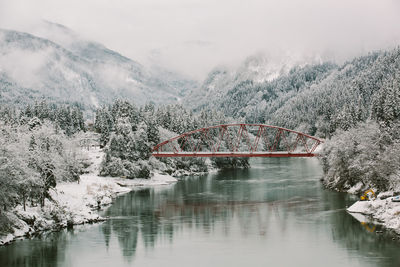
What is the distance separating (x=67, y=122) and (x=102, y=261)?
336 feet

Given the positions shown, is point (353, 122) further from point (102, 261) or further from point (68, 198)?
point (102, 261)

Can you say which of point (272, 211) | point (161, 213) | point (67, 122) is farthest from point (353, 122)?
point (67, 122)

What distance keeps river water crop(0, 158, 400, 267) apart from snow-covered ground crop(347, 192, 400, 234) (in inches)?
60.7

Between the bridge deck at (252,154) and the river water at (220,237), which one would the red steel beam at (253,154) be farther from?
the river water at (220,237)

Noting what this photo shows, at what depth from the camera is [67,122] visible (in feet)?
436

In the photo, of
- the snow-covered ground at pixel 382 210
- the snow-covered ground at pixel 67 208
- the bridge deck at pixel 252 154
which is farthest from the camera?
the bridge deck at pixel 252 154

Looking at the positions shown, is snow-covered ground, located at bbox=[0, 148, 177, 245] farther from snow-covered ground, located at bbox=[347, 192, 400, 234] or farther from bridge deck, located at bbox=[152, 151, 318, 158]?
snow-covered ground, located at bbox=[347, 192, 400, 234]

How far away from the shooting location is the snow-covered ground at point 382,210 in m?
44.8

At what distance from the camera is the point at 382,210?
4866 centimetres

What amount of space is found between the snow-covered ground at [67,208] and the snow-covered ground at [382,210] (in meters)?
31.4

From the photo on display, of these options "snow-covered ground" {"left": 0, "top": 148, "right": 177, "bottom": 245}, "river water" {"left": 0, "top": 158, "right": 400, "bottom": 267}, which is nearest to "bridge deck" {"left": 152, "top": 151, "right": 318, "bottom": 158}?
"river water" {"left": 0, "top": 158, "right": 400, "bottom": 267}

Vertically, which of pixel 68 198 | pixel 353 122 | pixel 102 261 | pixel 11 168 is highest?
pixel 353 122

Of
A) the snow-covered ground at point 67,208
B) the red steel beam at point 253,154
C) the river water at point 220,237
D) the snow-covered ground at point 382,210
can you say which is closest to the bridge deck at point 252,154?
the red steel beam at point 253,154

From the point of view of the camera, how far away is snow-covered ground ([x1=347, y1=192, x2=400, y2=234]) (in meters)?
44.8
